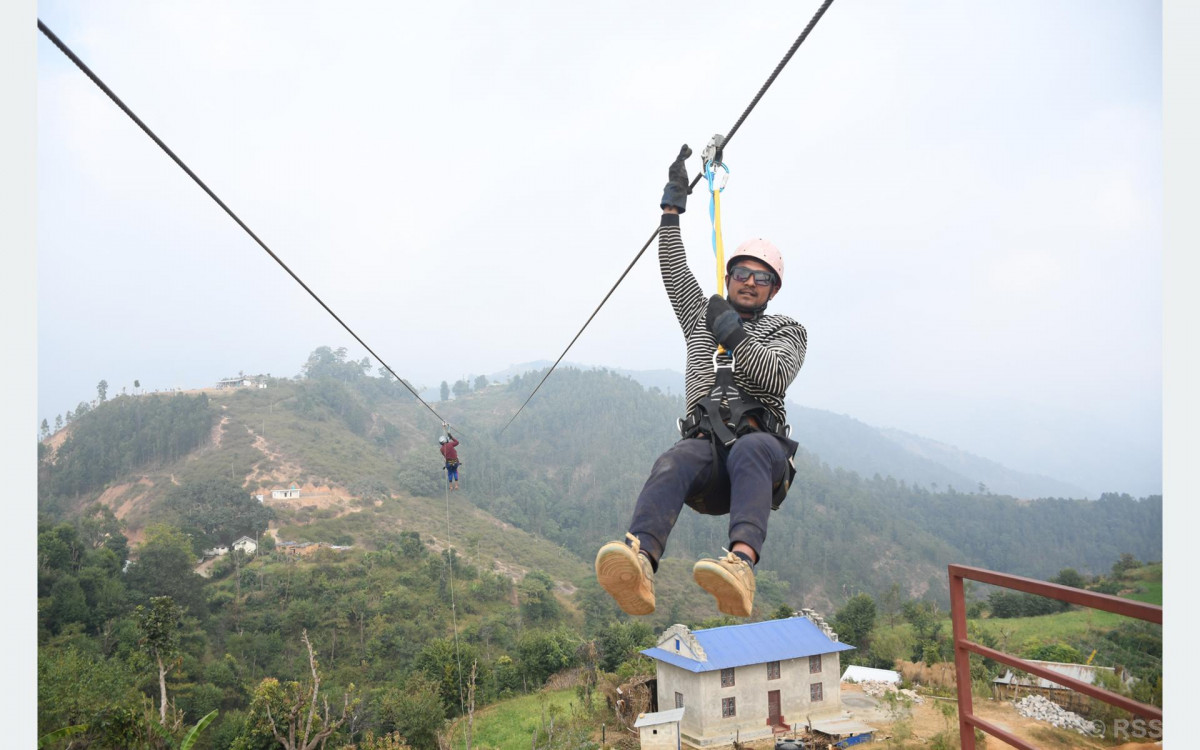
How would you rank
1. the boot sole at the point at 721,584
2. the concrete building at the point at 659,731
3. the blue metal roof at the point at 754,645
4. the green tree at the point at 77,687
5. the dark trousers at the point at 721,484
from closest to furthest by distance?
the boot sole at the point at 721,584, the dark trousers at the point at 721,484, the concrete building at the point at 659,731, the blue metal roof at the point at 754,645, the green tree at the point at 77,687

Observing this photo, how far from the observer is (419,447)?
73.8 m

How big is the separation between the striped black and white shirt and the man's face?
7cm

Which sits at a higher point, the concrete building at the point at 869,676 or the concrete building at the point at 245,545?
the concrete building at the point at 869,676

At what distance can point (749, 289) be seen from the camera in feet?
9.83

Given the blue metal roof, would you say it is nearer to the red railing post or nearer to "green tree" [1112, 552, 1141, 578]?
the red railing post

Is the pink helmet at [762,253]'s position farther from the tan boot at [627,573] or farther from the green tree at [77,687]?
the green tree at [77,687]

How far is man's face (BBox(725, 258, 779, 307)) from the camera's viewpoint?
2.99 metres

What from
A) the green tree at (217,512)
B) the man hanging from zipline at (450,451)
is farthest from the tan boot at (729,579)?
the green tree at (217,512)

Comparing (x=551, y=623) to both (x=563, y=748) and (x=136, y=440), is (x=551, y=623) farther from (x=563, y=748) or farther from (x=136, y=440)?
(x=136, y=440)

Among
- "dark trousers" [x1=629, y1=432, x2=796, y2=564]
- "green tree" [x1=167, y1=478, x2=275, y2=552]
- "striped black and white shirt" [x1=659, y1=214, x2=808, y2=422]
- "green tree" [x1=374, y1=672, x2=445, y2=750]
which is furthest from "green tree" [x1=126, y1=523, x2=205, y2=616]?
"dark trousers" [x1=629, y1=432, x2=796, y2=564]

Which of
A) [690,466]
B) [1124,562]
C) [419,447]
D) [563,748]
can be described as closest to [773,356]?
[690,466]

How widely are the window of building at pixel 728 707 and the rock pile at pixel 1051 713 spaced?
6212 mm

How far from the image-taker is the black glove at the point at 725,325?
2629 mm

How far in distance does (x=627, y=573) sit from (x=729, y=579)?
0.33m
